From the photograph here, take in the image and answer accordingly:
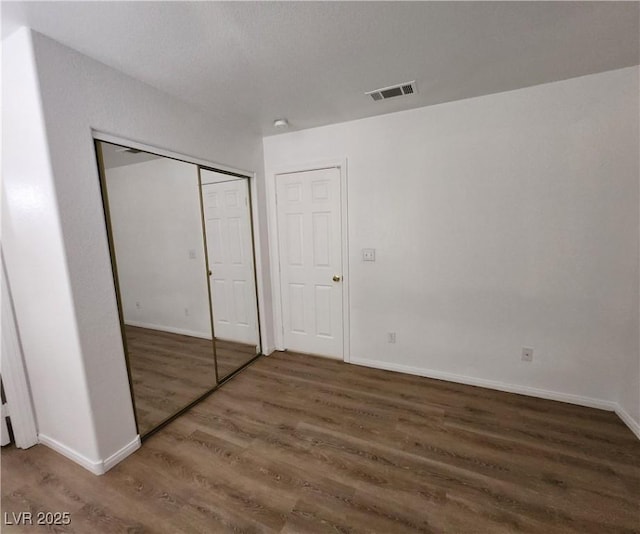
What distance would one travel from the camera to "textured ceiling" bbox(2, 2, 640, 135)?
1333 millimetres

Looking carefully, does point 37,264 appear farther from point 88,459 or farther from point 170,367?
point 170,367

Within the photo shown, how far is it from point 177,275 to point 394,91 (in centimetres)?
244

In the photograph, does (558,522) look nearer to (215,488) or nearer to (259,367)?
(215,488)

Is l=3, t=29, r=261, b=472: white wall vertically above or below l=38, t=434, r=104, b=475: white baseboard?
above

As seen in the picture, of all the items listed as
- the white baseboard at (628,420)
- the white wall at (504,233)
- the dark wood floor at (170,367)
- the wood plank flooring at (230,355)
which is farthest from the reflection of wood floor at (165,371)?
the white baseboard at (628,420)

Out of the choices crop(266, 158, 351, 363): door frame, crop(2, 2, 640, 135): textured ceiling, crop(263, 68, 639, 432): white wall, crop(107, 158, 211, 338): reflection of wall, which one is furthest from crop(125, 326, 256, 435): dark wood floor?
crop(2, 2, 640, 135): textured ceiling

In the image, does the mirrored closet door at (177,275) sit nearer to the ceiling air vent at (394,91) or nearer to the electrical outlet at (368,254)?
the electrical outlet at (368,254)

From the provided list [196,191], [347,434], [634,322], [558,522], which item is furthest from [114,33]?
[634,322]

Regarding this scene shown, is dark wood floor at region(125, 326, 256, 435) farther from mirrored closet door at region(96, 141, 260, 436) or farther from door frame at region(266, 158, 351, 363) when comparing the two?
door frame at region(266, 158, 351, 363)

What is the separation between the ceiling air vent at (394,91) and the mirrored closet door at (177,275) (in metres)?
1.52

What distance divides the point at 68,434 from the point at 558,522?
282cm

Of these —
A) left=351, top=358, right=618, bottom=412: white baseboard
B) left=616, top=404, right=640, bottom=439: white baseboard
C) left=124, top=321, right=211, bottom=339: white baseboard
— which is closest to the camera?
left=616, top=404, right=640, bottom=439: white baseboard

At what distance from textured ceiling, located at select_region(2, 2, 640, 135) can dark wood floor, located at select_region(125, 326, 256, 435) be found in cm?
176

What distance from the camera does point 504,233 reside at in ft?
7.57
